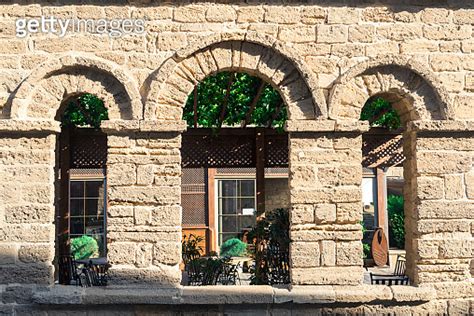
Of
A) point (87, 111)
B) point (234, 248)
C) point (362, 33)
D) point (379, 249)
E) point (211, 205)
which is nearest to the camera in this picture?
point (362, 33)

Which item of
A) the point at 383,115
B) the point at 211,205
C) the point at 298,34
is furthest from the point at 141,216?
the point at 211,205

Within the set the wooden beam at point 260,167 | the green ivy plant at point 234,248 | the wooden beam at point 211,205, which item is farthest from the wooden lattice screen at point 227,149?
the wooden beam at point 211,205

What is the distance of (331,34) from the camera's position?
5766mm

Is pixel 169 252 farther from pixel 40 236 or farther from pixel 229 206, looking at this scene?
pixel 229 206

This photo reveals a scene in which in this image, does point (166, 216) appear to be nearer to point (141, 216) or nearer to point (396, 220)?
point (141, 216)

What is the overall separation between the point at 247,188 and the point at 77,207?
14.5 ft

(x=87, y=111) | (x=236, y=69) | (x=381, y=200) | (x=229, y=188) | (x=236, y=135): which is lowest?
(x=381, y=200)

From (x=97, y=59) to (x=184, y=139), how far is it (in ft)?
11.7

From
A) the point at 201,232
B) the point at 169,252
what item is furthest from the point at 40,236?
the point at 201,232

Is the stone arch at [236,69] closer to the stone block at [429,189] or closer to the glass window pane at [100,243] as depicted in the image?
the stone block at [429,189]

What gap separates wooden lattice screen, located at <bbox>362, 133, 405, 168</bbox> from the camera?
365 inches

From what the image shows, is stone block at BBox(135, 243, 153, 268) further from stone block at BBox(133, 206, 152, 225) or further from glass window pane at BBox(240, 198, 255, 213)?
glass window pane at BBox(240, 198, 255, 213)

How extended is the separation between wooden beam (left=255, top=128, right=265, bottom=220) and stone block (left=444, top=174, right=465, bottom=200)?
3.43 meters

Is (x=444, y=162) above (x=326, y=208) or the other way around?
above
